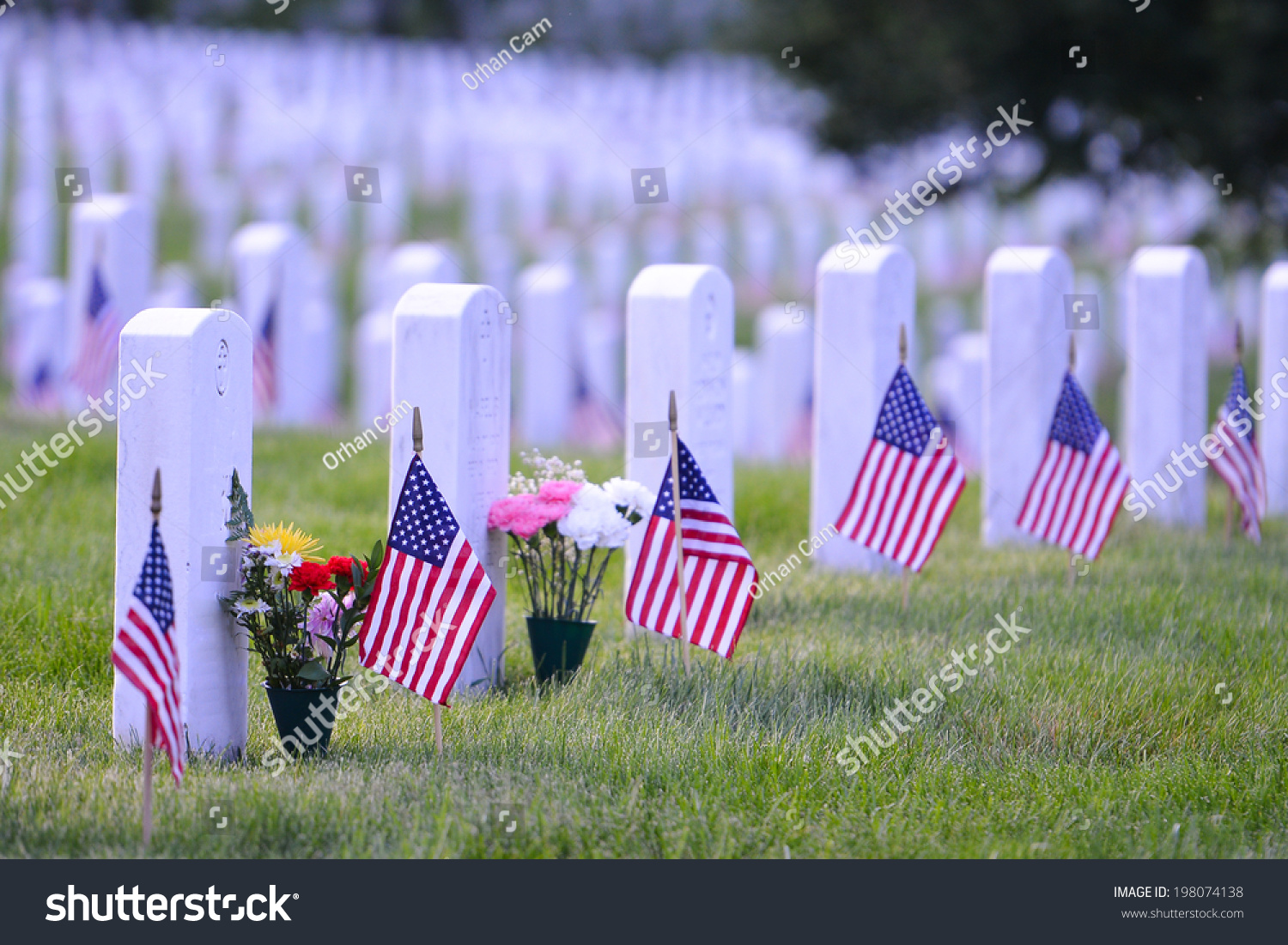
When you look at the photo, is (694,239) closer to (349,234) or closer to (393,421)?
(349,234)

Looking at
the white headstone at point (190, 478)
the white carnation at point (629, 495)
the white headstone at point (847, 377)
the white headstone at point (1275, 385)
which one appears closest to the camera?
the white headstone at point (190, 478)

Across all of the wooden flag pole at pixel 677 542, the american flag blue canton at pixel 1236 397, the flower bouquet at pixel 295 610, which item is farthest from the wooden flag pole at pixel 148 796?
the american flag blue canton at pixel 1236 397

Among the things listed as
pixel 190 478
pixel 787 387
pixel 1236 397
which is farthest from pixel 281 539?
pixel 787 387

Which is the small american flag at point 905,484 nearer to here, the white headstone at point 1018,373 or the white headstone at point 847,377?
the white headstone at point 847,377

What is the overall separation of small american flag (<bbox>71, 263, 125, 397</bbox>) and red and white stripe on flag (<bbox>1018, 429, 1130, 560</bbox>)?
6751 mm

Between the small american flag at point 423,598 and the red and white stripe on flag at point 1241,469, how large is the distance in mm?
5112

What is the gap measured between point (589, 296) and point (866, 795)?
16.7 meters

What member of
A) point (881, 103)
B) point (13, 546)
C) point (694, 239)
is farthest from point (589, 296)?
point (13, 546)

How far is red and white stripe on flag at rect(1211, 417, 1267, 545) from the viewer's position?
26.3 feet

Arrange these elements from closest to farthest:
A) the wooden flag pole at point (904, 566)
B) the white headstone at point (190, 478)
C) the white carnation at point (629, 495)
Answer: the white headstone at point (190, 478) < the white carnation at point (629, 495) < the wooden flag pole at point (904, 566)

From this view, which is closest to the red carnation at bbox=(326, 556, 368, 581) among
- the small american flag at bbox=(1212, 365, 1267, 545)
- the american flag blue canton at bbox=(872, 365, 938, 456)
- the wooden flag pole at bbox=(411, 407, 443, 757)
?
the wooden flag pole at bbox=(411, 407, 443, 757)

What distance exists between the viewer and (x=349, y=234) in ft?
81.1

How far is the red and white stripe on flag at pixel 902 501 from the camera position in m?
6.79

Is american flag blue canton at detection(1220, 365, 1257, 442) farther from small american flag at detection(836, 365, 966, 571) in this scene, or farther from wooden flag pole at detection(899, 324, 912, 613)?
small american flag at detection(836, 365, 966, 571)
